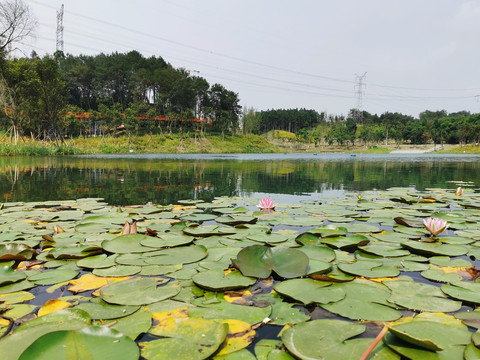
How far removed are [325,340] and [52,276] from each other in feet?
5.09

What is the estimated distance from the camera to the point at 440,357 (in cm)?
105

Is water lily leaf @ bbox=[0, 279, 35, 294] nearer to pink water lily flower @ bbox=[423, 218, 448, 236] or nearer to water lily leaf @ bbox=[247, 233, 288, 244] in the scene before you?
water lily leaf @ bbox=[247, 233, 288, 244]

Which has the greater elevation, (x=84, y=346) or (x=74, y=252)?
(x=84, y=346)

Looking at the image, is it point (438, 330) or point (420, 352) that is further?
point (438, 330)

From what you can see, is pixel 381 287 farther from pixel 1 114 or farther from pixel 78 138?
pixel 78 138

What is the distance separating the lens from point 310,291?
1.59 metres

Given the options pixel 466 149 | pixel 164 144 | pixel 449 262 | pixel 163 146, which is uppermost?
pixel 466 149

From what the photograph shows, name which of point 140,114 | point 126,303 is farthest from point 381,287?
point 140,114

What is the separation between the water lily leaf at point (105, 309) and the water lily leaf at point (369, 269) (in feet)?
4.04

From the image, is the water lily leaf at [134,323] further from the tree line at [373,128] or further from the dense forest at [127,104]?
the tree line at [373,128]

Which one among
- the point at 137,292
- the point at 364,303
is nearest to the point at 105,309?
the point at 137,292

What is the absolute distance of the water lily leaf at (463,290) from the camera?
151cm

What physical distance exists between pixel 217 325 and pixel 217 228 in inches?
67.0

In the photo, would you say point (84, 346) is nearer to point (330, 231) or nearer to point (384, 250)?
point (384, 250)
